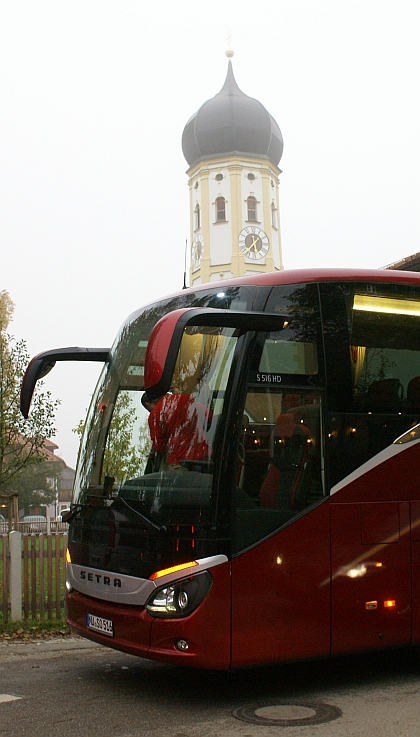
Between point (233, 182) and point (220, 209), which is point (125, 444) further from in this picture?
point (220, 209)

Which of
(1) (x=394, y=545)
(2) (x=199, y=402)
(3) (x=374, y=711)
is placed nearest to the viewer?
(3) (x=374, y=711)

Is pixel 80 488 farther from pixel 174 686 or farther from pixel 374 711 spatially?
pixel 374 711

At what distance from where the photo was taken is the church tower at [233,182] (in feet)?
261

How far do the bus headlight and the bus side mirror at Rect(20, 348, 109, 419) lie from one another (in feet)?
7.79

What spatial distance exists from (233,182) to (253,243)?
5.63 metres

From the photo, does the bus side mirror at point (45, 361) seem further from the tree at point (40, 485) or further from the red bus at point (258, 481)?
the tree at point (40, 485)

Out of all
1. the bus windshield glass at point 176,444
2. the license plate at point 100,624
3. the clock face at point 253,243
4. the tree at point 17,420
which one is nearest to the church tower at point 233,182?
the clock face at point 253,243

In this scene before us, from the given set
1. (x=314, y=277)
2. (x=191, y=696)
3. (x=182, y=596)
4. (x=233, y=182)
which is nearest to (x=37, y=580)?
(x=191, y=696)

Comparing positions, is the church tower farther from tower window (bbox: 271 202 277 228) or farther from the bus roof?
the bus roof

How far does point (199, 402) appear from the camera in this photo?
289 inches

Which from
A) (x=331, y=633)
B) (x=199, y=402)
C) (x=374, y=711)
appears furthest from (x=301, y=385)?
(x=374, y=711)

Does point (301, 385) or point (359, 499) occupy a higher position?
point (301, 385)

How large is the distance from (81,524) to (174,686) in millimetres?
1613

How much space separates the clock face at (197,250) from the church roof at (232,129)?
6.94 m
